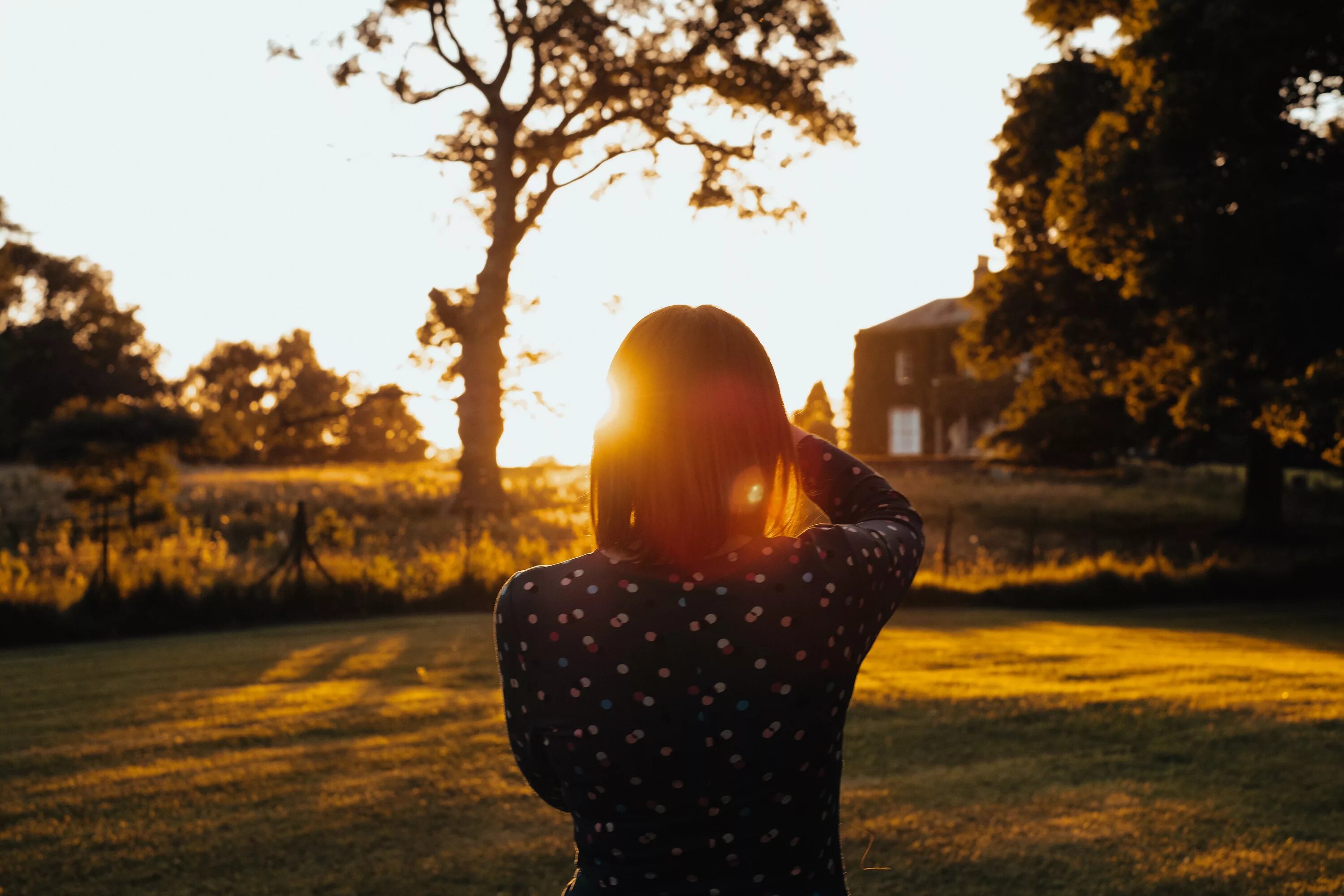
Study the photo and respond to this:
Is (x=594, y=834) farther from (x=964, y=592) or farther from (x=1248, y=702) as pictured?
(x=964, y=592)

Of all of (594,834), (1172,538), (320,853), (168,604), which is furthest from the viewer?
(1172,538)

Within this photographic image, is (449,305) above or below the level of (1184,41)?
below

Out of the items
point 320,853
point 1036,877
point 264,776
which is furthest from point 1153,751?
point 264,776

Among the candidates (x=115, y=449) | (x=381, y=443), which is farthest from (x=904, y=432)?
(x=381, y=443)

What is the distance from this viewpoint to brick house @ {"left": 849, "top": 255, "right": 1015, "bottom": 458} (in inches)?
1861

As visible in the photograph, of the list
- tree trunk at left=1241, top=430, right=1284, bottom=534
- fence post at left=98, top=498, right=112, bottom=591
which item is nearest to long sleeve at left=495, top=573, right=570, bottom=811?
fence post at left=98, top=498, right=112, bottom=591

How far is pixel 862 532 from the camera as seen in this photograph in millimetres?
1833

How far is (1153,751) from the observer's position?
6.22 meters

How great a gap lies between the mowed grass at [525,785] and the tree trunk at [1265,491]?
17547 mm

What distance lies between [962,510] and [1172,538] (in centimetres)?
595

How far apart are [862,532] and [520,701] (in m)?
0.67

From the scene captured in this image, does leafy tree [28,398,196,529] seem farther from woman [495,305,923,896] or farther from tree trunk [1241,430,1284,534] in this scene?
tree trunk [1241,430,1284,534]

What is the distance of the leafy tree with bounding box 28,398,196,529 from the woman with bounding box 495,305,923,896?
1668 cm

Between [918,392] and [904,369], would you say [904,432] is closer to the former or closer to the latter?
[918,392]
